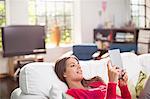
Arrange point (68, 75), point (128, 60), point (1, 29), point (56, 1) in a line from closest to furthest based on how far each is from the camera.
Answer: point (68, 75)
point (128, 60)
point (1, 29)
point (56, 1)

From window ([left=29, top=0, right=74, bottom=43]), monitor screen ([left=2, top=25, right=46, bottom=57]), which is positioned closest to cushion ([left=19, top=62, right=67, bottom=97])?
→ monitor screen ([left=2, top=25, right=46, bottom=57])

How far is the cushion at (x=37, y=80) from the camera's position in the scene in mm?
2008

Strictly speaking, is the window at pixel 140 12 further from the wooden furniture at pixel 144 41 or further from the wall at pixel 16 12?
the wall at pixel 16 12

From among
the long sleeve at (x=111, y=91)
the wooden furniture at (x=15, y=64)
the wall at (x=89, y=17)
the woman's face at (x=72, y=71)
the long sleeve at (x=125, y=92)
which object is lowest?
the wooden furniture at (x=15, y=64)

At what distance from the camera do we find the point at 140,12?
6.97 m

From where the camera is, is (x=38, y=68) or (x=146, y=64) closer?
(x=38, y=68)

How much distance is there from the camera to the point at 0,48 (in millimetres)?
5941

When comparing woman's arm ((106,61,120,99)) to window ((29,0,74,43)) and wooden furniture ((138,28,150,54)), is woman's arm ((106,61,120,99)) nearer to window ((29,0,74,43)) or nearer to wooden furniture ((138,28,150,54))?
wooden furniture ((138,28,150,54))

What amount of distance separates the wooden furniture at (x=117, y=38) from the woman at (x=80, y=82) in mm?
3975

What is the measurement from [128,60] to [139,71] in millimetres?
160

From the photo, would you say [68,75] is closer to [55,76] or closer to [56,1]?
[55,76]

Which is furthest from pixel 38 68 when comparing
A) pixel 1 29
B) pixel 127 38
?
pixel 127 38

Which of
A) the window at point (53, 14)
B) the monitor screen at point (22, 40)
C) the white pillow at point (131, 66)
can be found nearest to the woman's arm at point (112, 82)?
the white pillow at point (131, 66)

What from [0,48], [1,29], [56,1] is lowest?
[0,48]
